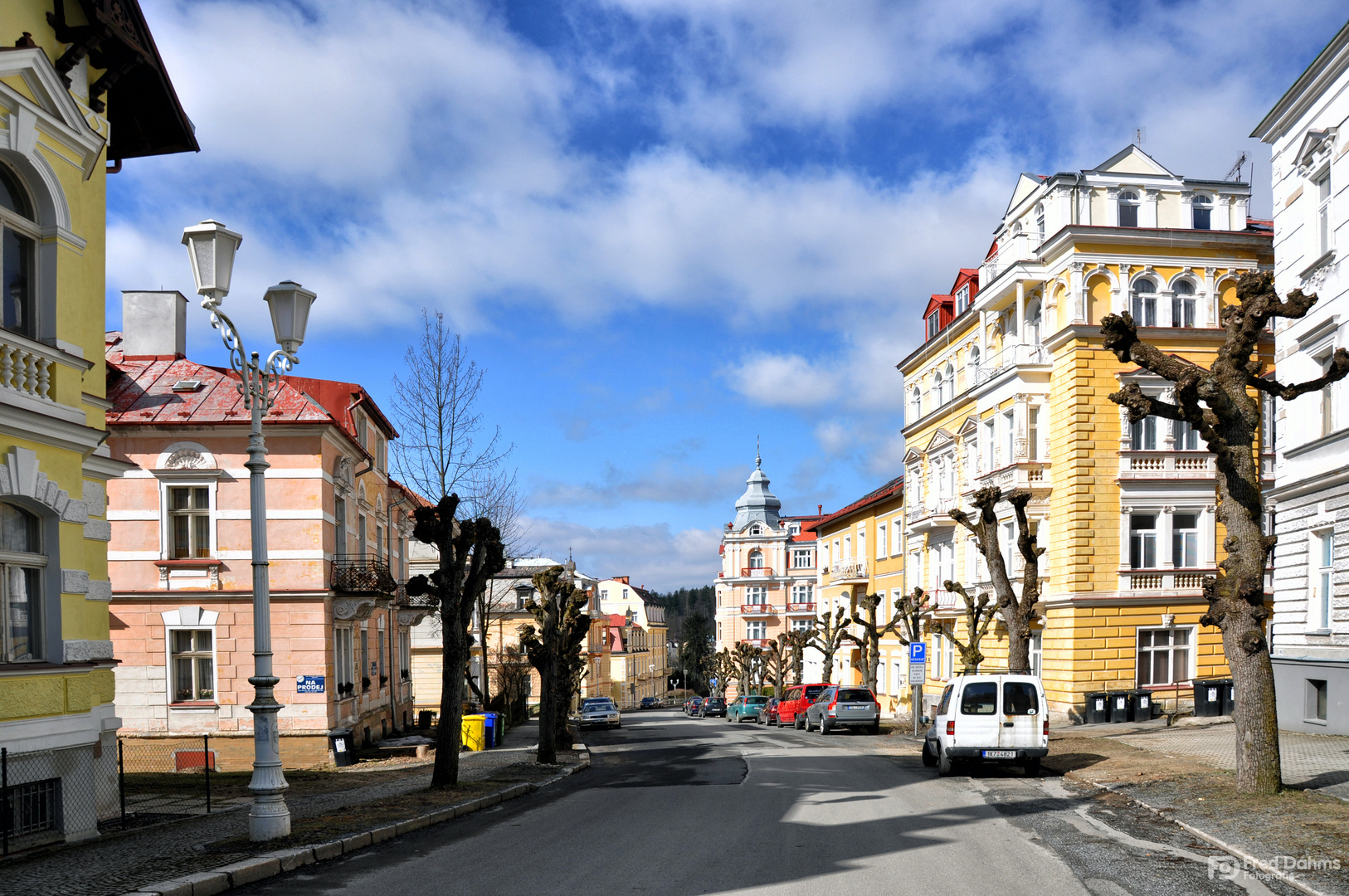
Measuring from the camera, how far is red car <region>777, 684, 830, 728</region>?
40531 mm

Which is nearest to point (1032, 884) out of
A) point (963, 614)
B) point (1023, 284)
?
point (1023, 284)

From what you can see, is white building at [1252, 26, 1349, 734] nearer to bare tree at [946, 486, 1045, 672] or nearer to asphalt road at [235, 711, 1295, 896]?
bare tree at [946, 486, 1045, 672]

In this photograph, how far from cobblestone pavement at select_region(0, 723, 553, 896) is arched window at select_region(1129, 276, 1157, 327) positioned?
26387 millimetres

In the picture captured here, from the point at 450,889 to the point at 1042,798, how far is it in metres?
9.62

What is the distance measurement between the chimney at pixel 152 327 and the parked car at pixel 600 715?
92.4 ft

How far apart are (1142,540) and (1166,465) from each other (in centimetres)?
237

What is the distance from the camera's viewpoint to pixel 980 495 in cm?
2594

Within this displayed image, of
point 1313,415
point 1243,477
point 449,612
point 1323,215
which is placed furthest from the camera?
point 1313,415

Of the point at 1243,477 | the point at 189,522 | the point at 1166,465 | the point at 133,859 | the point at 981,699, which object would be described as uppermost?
the point at 1166,465

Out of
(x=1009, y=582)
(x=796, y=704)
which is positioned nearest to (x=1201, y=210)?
(x=1009, y=582)

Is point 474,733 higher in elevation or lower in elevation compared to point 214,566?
lower

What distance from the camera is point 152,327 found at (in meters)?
27.9

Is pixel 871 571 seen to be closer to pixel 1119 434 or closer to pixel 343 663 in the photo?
pixel 1119 434

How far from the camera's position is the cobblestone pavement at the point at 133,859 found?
30.9 feet
